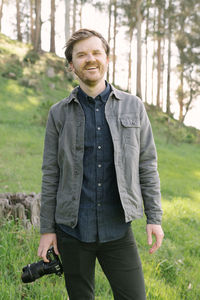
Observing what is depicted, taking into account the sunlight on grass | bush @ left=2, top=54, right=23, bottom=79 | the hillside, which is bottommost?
the hillside

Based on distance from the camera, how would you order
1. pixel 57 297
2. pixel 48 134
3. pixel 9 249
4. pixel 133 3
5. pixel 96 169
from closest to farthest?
1. pixel 96 169
2. pixel 48 134
3. pixel 57 297
4. pixel 9 249
5. pixel 133 3

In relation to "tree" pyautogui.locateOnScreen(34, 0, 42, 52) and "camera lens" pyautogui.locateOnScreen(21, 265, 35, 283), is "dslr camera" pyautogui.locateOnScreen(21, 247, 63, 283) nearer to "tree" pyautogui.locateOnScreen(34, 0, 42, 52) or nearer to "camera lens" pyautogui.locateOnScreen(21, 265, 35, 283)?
"camera lens" pyautogui.locateOnScreen(21, 265, 35, 283)

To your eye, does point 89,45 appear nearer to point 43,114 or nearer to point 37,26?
point 43,114

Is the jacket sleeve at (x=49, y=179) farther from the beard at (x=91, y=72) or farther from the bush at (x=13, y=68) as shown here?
the bush at (x=13, y=68)

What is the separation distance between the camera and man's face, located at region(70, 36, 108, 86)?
1.88 metres

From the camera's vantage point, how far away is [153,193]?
6.46 ft

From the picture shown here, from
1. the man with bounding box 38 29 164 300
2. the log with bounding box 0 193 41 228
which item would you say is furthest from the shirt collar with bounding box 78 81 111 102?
the log with bounding box 0 193 41 228

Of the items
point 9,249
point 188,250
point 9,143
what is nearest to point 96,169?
point 9,249

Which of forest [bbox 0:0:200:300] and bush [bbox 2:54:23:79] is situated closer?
forest [bbox 0:0:200:300]

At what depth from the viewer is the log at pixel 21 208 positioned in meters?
3.45

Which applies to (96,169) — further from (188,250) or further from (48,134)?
(188,250)

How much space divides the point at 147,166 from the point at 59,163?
58 centimetres

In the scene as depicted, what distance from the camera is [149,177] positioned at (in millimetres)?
1976

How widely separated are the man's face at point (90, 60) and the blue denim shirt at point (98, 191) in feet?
0.47
